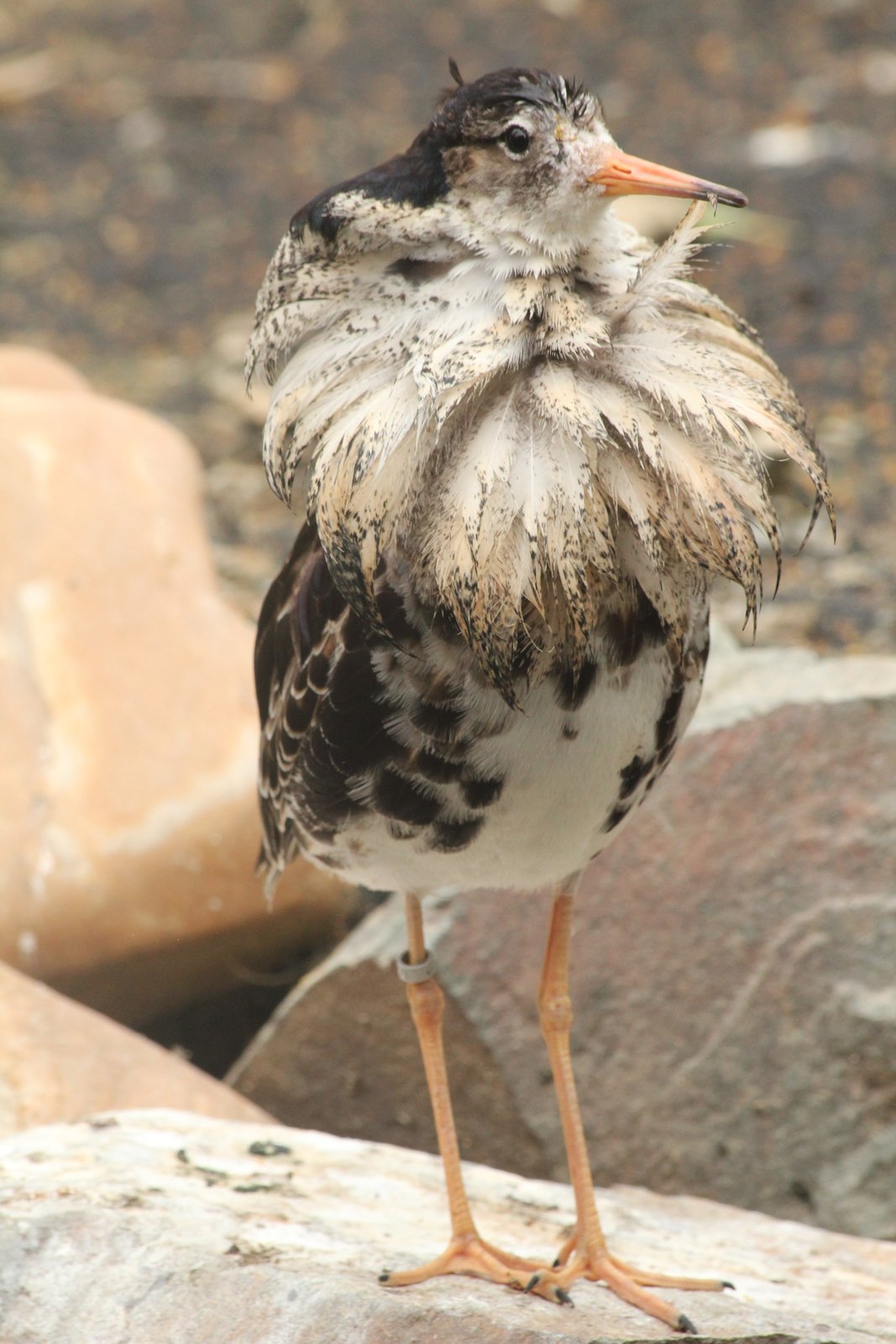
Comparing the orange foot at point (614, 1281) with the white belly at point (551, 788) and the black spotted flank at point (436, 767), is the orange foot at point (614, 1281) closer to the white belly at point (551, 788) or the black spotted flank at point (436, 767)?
the white belly at point (551, 788)

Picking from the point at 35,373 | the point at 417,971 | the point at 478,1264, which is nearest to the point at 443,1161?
the point at 478,1264

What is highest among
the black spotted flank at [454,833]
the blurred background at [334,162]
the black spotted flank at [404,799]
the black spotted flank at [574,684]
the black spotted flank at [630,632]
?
the blurred background at [334,162]

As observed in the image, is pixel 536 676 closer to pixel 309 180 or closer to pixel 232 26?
pixel 309 180

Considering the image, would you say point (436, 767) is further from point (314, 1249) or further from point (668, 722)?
point (314, 1249)

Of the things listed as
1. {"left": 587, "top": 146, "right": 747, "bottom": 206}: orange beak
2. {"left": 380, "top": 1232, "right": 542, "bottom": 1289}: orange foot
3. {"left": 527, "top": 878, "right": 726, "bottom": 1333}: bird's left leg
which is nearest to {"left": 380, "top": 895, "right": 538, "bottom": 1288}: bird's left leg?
{"left": 380, "top": 1232, "right": 542, "bottom": 1289}: orange foot

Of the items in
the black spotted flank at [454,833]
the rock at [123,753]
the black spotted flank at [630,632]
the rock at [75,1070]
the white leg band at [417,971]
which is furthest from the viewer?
the rock at [123,753]

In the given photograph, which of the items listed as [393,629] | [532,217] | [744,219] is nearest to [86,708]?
[393,629]

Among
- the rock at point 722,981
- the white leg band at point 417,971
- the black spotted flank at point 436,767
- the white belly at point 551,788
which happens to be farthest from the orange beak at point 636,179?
the rock at point 722,981

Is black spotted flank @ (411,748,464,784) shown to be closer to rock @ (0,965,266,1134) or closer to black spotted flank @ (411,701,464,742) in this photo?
black spotted flank @ (411,701,464,742)
